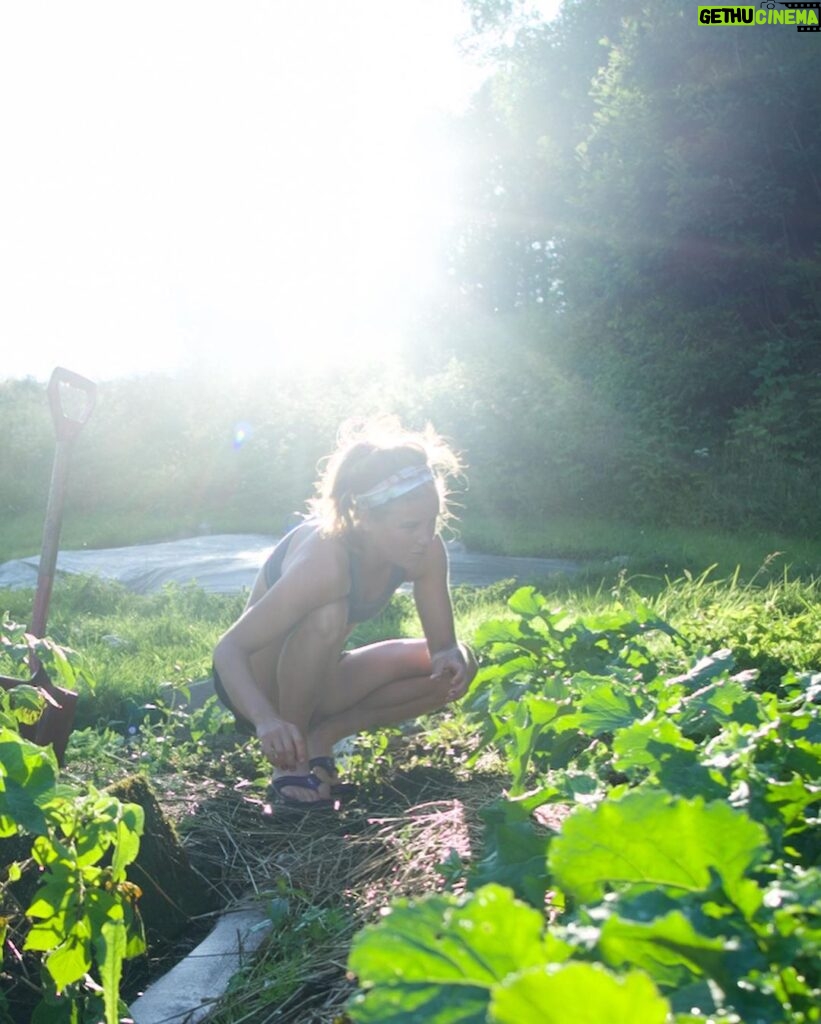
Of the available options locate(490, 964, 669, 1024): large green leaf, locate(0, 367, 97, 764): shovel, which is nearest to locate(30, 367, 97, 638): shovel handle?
locate(0, 367, 97, 764): shovel

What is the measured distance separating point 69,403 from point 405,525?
117 centimetres

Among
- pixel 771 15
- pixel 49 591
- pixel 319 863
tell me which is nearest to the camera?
pixel 319 863

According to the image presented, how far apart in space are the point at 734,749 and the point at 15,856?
1640mm

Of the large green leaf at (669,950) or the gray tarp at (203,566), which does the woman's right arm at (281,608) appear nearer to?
the large green leaf at (669,950)

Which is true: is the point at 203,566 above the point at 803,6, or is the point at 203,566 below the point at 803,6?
below

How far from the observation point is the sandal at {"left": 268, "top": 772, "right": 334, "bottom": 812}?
10.8 ft

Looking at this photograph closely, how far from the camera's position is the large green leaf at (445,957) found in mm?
815

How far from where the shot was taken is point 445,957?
0.84 m

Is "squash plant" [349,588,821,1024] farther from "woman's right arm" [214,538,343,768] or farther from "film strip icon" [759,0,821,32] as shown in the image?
"film strip icon" [759,0,821,32]

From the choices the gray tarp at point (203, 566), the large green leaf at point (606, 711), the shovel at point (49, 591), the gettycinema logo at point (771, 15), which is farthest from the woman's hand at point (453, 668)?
the gettycinema logo at point (771, 15)

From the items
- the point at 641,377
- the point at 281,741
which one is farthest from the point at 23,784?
the point at 641,377

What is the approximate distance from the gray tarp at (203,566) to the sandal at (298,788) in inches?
193

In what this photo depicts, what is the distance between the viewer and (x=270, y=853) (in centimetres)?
305

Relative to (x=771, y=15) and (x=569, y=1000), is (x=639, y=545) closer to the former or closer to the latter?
(x=771, y=15)
